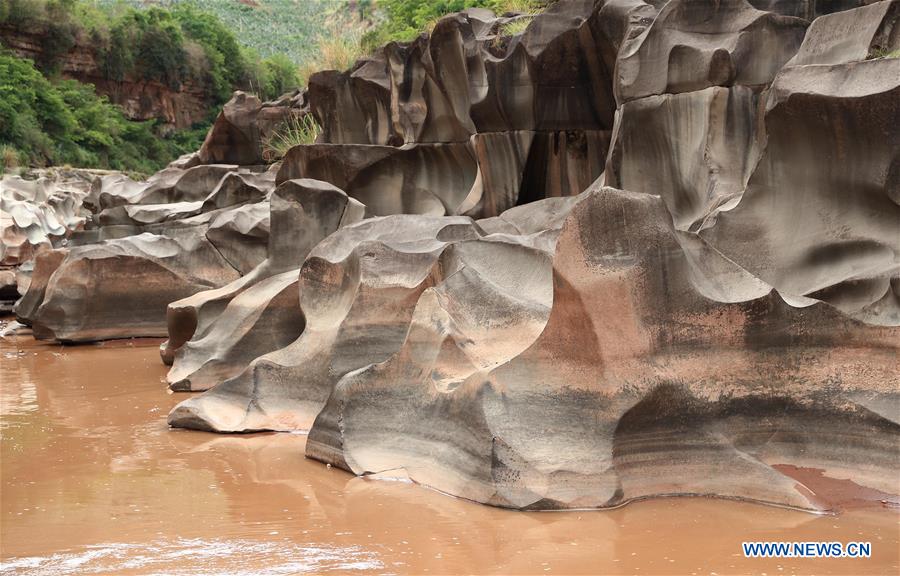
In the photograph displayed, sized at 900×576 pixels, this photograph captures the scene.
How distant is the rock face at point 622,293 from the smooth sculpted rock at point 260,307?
2 cm

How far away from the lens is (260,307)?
23.0 feet

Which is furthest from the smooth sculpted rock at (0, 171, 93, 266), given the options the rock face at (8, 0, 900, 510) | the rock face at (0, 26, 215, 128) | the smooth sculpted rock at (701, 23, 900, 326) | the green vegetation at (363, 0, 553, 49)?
the smooth sculpted rock at (701, 23, 900, 326)

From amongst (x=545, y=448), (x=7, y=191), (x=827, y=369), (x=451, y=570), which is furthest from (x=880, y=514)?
(x=7, y=191)

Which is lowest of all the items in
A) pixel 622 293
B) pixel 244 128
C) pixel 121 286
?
pixel 121 286

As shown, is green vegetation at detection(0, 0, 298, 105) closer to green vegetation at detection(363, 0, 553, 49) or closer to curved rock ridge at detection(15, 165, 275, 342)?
green vegetation at detection(363, 0, 553, 49)

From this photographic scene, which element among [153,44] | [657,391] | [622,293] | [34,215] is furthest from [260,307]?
[153,44]

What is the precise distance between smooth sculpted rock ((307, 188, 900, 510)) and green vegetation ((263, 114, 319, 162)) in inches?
366

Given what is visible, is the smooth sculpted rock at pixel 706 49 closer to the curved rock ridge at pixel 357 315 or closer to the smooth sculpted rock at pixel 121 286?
the curved rock ridge at pixel 357 315

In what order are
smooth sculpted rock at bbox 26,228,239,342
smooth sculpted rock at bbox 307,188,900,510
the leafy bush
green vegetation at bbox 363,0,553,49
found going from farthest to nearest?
green vegetation at bbox 363,0,553,49, the leafy bush, smooth sculpted rock at bbox 26,228,239,342, smooth sculpted rock at bbox 307,188,900,510

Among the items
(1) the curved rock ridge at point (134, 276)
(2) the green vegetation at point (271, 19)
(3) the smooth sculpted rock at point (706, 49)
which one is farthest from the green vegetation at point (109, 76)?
(3) the smooth sculpted rock at point (706, 49)

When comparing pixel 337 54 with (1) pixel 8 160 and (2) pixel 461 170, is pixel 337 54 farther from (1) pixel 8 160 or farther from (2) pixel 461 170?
(1) pixel 8 160

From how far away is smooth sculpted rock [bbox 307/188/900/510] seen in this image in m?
3.95

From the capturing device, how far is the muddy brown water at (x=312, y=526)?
335 centimetres

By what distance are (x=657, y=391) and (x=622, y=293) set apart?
0.42 meters
